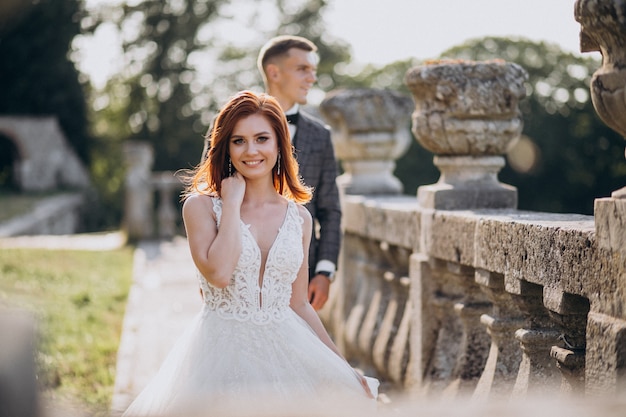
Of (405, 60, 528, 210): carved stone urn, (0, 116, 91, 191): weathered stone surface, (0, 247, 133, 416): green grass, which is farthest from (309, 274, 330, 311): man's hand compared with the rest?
(0, 116, 91, 191): weathered stone surface

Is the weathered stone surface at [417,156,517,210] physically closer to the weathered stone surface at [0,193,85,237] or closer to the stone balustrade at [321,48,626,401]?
the stone balustrade at [321,48,626,401]

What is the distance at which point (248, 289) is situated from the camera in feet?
9.99

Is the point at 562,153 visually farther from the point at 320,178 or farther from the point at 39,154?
the point at 320,178

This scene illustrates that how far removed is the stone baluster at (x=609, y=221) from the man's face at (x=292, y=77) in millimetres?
1853

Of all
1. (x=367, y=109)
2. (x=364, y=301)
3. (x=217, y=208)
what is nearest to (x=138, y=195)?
(x=367, y=109)

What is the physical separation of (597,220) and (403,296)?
8.53 feet

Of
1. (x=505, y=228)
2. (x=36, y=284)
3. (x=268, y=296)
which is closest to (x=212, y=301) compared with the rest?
(x=268, y=296)

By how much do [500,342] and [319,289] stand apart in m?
1.06

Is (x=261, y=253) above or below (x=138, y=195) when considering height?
above

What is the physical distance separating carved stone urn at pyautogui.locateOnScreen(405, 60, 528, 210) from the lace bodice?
4.23 feet

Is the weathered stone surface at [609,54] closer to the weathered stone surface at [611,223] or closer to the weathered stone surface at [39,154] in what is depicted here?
the weathered stone surface at [611,223]

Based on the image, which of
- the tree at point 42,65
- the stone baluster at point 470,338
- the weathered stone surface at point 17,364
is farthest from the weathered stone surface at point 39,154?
the weathered stone surface at point 17,364

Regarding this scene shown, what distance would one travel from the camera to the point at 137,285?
33.6 feet

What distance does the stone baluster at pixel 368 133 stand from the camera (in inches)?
236
